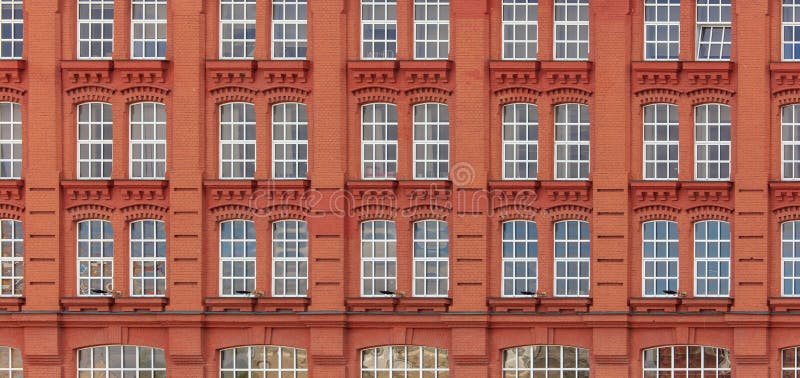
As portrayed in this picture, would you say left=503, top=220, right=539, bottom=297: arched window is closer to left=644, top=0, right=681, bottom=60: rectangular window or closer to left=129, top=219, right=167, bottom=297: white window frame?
left=644, top=0, right=681, bottom=60: rectangular window

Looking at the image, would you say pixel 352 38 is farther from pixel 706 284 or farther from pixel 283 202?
pixel 706 284

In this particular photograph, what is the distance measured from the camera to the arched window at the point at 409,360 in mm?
41688

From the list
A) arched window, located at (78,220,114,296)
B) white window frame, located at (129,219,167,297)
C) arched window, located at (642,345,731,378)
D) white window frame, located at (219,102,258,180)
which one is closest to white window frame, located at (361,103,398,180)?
white window frame, located at (219,102,258,180)

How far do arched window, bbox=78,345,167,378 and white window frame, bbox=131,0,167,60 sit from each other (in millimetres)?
7554

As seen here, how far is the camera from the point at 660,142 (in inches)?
1638

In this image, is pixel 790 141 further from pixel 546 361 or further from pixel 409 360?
pixel 409 360

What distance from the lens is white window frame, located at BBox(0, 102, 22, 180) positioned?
4219cm

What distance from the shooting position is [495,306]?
41281 mm

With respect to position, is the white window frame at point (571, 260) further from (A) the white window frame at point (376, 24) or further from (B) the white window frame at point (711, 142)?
(A) the white window frame at point (376, 24)

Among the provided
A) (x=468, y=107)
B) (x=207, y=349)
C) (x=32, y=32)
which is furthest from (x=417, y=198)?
(x=32, y=32)

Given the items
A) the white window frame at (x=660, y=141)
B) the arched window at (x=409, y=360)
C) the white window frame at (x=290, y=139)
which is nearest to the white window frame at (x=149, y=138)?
the white window frame at (x=290, y=139)

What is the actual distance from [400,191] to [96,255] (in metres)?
8.03

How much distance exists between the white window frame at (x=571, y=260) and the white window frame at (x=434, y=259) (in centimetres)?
275

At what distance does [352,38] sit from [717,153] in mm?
9761
